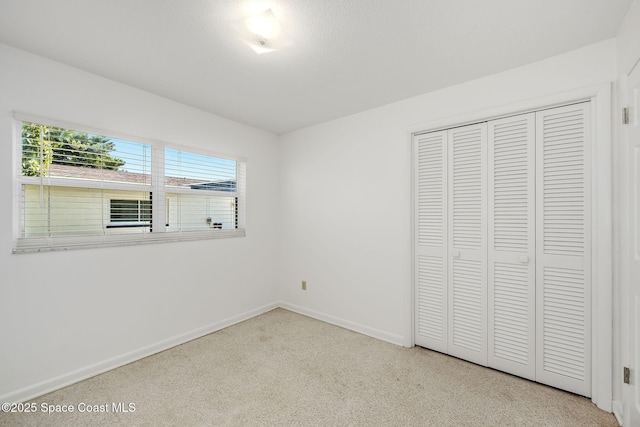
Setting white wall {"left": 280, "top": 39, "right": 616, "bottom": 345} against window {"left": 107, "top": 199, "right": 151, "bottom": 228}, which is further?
window {"left": 107, "top": 199, "right": 151, "bottom": 228}

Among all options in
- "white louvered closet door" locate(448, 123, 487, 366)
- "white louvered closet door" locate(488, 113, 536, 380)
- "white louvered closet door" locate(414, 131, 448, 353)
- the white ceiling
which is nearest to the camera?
the white ceiling

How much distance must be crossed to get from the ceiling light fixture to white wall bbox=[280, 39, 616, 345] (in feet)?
4.54

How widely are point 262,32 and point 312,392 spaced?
238 cm

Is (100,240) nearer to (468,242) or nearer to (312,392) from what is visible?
(312,392)

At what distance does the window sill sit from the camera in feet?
6.39

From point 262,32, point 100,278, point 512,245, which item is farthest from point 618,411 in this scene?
point 100,278

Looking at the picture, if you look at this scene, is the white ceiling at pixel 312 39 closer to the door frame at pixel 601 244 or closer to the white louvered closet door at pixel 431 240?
the door frame at pixel 601 244

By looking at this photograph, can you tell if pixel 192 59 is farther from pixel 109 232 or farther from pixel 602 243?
pixel 602 243

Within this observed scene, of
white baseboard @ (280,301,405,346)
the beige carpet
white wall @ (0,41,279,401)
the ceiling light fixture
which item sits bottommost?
the beige carpet

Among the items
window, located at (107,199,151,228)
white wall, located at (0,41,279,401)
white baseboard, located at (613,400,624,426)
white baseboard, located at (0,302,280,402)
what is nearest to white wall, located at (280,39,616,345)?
white wall, located at (0,41,279,401)

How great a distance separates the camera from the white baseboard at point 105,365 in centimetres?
189

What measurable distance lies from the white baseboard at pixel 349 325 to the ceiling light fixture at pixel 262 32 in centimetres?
263

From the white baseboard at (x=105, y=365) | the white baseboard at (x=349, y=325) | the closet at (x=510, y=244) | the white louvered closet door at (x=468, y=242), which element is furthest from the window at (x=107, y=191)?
the white louvered closet door at (x=468, y=242)

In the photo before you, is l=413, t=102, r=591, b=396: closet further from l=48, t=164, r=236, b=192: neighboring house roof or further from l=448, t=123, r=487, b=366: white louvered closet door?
l=48, t=164, r=236, b=192: neighboring house roof
